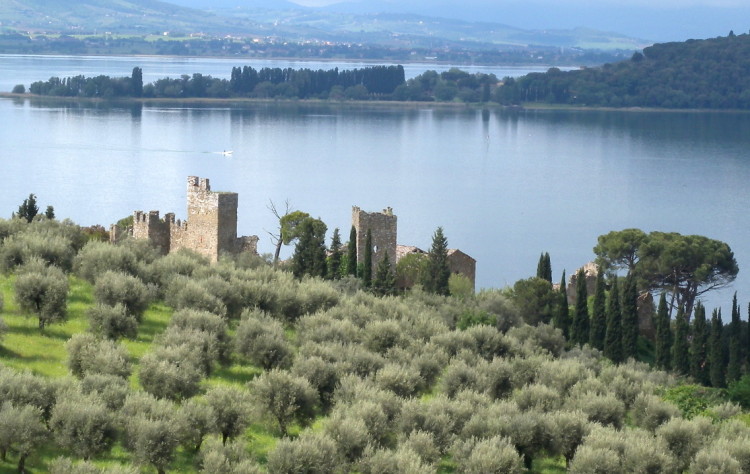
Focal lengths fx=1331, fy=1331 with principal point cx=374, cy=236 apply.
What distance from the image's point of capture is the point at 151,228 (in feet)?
88.7

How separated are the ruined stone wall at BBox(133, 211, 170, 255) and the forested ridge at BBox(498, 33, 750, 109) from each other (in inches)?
4367

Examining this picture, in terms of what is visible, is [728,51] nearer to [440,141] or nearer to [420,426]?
[440,141]

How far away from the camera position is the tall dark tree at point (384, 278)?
2791 centimetres

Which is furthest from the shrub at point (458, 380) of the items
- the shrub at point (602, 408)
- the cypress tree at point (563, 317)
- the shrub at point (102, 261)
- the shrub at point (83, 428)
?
the cypress tree at point (563, 317)

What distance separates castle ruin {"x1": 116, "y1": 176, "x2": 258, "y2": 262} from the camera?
27047mm

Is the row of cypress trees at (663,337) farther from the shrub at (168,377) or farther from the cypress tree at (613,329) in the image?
the shrub at (168,377)

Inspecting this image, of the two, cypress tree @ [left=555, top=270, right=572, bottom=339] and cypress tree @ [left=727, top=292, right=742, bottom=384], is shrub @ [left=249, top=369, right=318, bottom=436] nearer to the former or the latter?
cypress tree @ [left=555, top=270, right=572, bottom=339]

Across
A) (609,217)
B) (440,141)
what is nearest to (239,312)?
Answer: (609,217)

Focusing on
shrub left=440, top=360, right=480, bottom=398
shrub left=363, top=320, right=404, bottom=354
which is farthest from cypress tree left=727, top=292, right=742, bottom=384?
shrub left=440, top=360, right=480, bottom=398

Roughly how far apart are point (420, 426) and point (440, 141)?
8803 centimetres

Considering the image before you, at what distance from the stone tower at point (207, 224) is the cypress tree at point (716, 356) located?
10302 mm

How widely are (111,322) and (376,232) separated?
1526 cm

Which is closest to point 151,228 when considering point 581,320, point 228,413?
point 581,320

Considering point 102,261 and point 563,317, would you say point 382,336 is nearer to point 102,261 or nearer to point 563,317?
point 102,261
